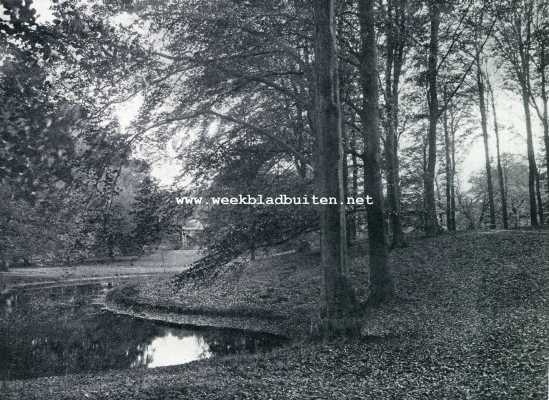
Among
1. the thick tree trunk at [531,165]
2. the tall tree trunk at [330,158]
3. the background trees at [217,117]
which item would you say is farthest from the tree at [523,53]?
the tall tree trunk at [330,158]

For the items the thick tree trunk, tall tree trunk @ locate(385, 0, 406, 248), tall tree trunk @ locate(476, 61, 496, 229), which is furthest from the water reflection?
the thick tree trunk

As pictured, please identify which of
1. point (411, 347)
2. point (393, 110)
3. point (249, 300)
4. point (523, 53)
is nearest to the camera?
point (411, 347)

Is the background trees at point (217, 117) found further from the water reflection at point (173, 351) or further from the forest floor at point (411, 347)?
the water reflection at point (173, 351)

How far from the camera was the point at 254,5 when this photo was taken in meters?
10.0

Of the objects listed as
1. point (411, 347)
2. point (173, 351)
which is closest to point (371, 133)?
point (411, 347)

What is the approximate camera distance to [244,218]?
11.3 metres

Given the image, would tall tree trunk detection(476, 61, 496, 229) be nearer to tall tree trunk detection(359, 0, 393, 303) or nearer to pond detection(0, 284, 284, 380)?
tall tree trunk detection(359, 0, 393, 303)

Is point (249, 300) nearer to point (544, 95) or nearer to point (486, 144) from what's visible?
point (486, 144)

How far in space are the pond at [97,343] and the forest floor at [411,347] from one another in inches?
68.4

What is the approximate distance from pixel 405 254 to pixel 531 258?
14.7 feet

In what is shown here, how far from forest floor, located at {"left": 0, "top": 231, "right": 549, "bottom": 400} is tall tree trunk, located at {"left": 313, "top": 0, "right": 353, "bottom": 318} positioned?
2.90 feet

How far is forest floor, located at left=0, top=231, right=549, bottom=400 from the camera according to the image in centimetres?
610

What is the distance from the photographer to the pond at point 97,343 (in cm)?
1198

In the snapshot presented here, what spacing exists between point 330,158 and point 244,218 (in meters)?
3.20
